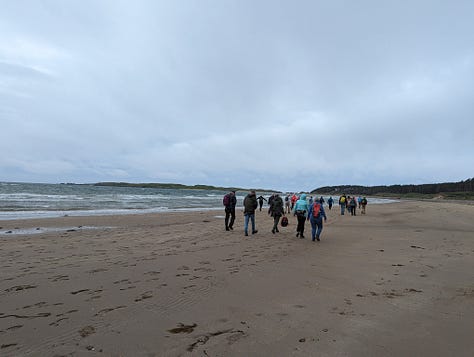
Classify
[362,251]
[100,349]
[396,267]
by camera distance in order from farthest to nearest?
1. [362,251]
2. [396,267]
3. [100,349]

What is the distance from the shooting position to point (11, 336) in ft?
11.4

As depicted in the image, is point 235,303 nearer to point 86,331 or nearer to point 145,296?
point 145,296

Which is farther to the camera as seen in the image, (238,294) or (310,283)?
(310,283)

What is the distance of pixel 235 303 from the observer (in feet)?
14.9

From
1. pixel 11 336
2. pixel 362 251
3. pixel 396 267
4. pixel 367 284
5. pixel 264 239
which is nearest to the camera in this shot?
pixel 11 336

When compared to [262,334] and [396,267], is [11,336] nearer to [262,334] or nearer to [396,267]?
[262,334]

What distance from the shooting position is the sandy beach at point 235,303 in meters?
3.32

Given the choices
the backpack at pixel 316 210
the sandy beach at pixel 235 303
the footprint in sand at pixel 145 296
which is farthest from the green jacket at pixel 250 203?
the footprint in sand at pixel 145 296

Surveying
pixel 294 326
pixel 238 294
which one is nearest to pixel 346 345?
pixel 294 326

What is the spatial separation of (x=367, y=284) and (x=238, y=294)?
8.17ft

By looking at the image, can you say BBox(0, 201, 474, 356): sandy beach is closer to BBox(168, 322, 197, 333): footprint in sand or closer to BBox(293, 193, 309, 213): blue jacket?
BBox(168, 322, 197, 333): footprint in sand

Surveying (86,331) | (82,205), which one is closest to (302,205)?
(86,331)

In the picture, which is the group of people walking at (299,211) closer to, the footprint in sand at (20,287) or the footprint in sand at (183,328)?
the footprint in sand at (183,328)

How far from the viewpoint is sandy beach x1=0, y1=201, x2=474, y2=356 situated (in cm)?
332
